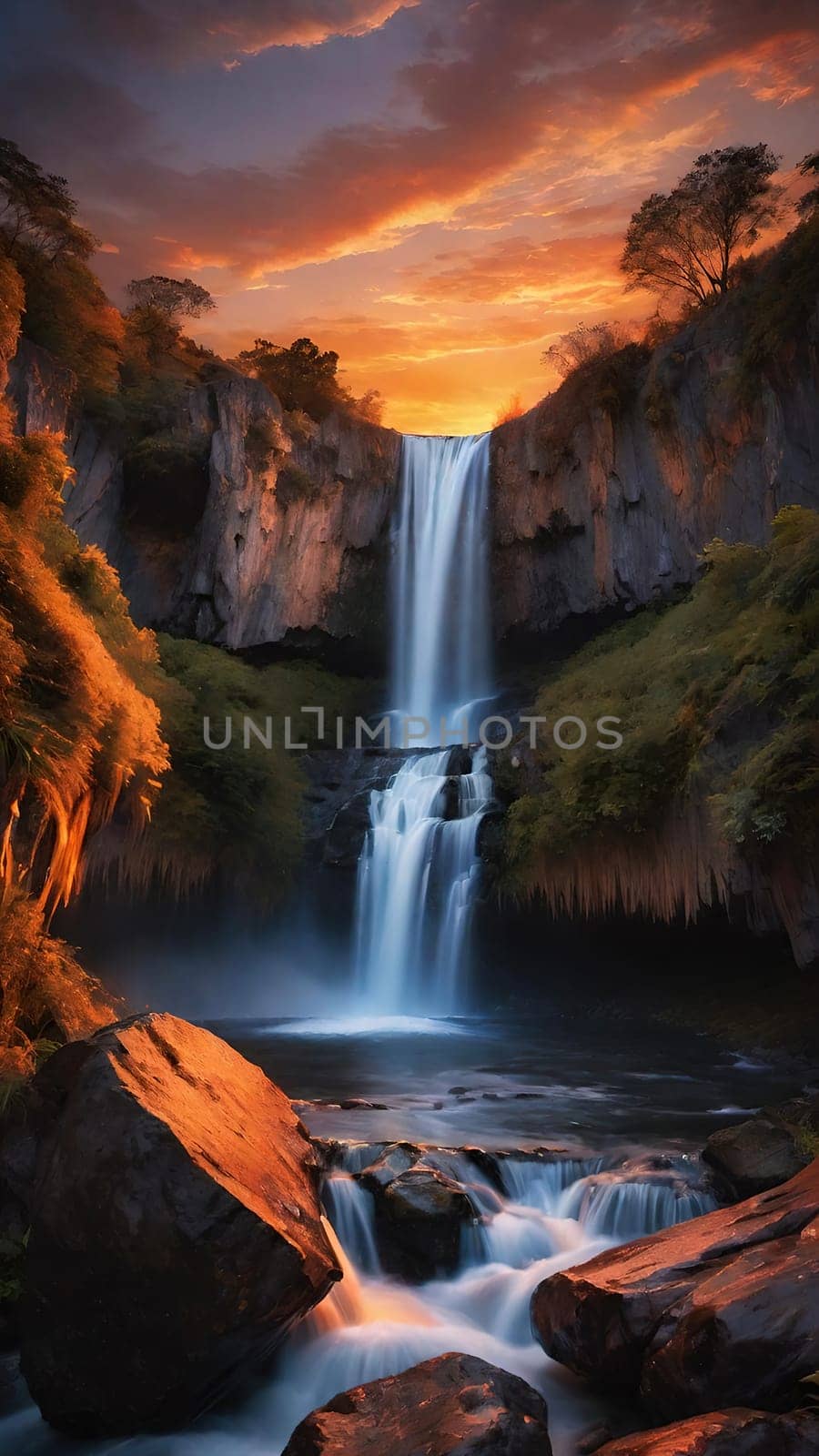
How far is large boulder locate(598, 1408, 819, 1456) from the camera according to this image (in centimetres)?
339

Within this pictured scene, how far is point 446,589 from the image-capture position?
27.0 m

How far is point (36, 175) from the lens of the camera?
59.4 ft

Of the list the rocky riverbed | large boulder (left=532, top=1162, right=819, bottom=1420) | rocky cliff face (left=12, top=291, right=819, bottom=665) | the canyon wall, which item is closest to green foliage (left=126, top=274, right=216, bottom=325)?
the canyon wall

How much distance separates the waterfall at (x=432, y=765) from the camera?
57.5ft

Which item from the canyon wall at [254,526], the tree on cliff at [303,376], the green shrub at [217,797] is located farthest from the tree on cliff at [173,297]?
the green shrub at [217,797]

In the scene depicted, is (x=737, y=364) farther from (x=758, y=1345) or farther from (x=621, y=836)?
(x=758, y=1345)

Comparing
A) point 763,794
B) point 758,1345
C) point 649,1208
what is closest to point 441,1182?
point 649,1208

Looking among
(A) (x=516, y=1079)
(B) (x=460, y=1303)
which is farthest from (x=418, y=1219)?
(A) (x=516, y=1079)

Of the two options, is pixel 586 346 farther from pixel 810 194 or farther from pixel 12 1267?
pixel 12 1267

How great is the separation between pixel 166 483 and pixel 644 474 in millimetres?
12182

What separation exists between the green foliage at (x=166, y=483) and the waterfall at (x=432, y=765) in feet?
22.3

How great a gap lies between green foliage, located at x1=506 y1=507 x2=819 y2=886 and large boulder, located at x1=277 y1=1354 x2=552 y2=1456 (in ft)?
22.6

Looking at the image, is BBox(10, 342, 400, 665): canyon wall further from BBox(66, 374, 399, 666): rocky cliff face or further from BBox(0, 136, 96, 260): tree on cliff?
BBox(0, 136, 96, 260): tree on cliff

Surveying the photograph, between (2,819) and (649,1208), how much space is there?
20.7ft
